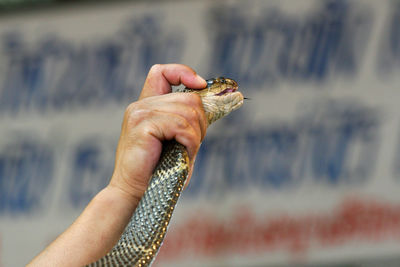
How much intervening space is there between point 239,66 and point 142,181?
2429 mm

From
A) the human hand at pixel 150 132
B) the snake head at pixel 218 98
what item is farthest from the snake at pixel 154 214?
the snake head at pixel 218 98

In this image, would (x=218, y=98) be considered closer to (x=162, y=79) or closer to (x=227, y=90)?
(x=227, y=90)

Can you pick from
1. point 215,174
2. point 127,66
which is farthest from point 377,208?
point 127,66

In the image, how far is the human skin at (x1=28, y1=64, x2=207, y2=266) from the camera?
1.21m

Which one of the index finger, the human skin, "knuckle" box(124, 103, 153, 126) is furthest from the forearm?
the index finger

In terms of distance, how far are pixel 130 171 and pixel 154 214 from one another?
0.12m

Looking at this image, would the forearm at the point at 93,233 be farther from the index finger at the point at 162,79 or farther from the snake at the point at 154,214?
the index finger at the point at 162,79

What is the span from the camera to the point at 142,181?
1.28m

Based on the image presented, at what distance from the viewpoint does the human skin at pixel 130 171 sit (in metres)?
1.21

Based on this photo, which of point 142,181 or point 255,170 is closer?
point 142,181

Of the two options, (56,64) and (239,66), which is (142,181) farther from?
(56,64)

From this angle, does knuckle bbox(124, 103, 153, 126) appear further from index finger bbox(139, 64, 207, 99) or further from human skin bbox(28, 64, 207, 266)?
Result: index finger bbox(139, 64, 207, 99)

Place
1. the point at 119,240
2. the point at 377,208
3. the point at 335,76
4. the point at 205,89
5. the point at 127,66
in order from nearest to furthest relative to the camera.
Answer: the point at 119,240 → the point at 205,89 → the point at 377,208 → the point at 335,76 → the point at 127,66

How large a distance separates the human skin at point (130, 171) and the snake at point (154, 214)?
0.09ft
